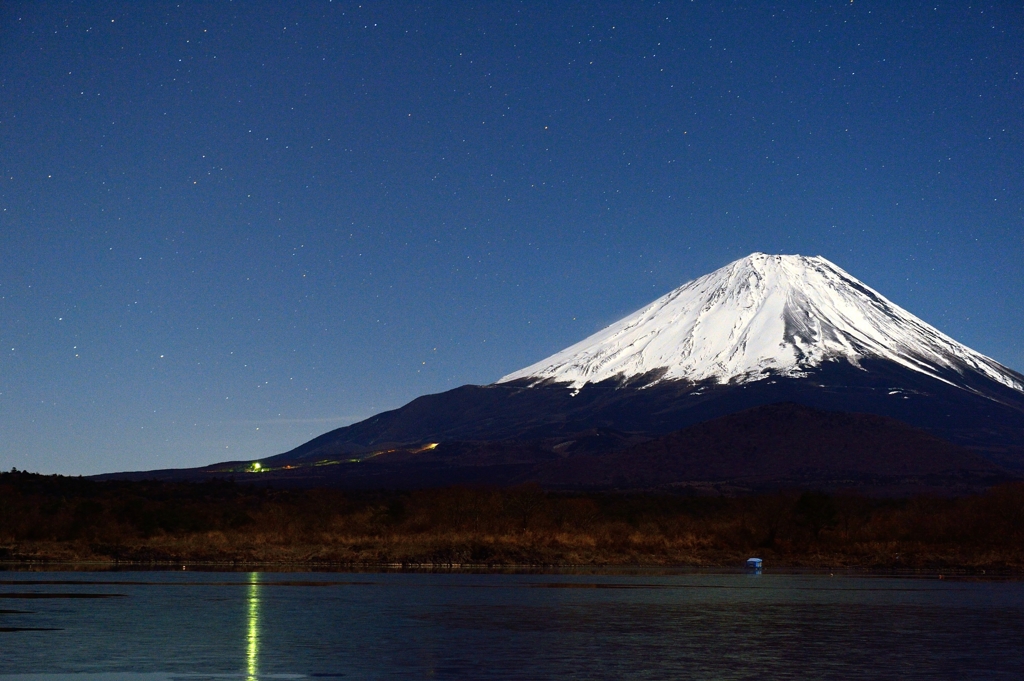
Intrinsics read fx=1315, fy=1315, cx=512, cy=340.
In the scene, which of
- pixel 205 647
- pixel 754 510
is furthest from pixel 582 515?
pixel 205 647

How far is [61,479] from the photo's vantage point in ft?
361

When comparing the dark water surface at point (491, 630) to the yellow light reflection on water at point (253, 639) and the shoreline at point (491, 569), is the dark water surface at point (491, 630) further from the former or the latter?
the shoreline at point (491, 569)

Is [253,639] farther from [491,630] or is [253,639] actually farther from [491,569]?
[491,569]

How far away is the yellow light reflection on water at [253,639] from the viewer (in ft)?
76.5

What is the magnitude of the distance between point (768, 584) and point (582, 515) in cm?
3530

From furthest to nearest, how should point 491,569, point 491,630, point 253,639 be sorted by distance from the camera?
point 491,569
point 491,630
point 253,639

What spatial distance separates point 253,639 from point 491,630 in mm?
5685

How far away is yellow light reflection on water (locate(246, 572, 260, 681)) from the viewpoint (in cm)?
2331

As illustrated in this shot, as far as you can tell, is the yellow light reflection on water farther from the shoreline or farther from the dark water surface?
the shoreline

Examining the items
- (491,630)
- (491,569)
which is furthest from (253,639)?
(491,569)

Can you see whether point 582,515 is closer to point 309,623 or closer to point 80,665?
point 309,623

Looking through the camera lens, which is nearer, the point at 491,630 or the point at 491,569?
the point at 491,630

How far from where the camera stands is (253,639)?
1125 inches

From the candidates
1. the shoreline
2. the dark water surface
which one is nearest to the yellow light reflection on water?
the dark water surface
